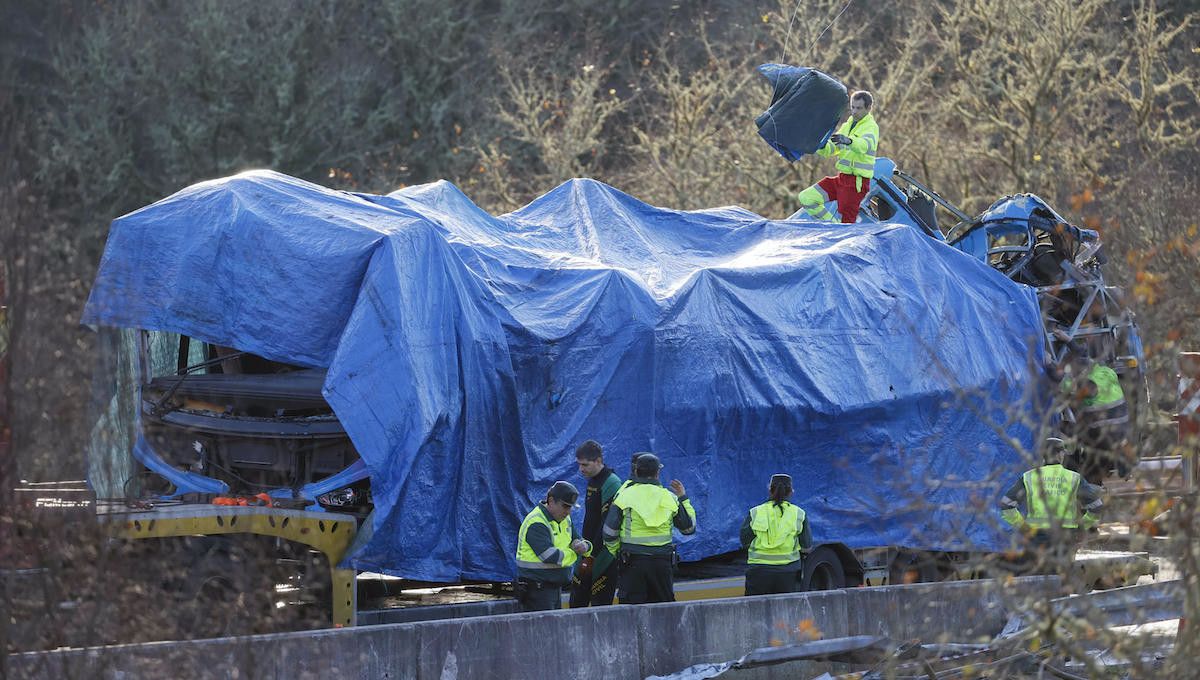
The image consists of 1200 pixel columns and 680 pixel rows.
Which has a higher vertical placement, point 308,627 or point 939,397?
point 939,397

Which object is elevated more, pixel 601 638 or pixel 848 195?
pixel 848 195

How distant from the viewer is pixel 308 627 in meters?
11.4

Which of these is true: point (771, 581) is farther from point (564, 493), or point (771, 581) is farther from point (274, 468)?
point (274, 468)

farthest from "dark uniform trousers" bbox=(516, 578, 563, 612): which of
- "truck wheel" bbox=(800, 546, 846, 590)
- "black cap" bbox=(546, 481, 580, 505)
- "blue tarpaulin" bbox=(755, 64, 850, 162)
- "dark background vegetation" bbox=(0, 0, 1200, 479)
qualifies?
"dark background vegetation" bbox=(0, 0, 1200, 479)

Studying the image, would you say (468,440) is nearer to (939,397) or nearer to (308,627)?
(308,627)

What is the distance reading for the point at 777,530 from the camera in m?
12.6

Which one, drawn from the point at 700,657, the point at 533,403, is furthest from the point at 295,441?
the point at 700,657

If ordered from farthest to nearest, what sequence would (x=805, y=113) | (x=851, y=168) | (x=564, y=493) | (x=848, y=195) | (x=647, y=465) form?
1. (x=805, y=113)
2. (x=848, y=195)
3. (x=851, y=168)
4. (x=647, y=465)
5. (x=564, y=493)

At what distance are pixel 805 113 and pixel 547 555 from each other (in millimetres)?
7265

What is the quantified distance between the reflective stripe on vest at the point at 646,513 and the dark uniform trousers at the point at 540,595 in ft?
2.13

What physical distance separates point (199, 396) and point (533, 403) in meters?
2.66

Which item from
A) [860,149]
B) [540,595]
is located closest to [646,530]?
[540,595]

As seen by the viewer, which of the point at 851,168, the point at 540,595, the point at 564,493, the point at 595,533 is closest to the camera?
the point at 564,493

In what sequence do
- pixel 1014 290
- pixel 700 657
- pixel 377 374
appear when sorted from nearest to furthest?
pixel 700 657
pixel 377 374
pixel 1014 290
